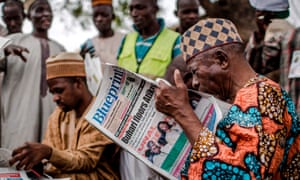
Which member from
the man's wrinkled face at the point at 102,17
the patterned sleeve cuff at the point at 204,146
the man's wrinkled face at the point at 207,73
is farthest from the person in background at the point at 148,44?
the patterned sleeve cuff at the point at 204,146

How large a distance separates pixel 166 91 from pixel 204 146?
419 mm

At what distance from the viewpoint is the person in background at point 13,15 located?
6.25 m

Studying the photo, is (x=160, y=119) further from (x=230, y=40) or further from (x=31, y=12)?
(x=31, y=12)

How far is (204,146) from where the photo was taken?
8.80 ft

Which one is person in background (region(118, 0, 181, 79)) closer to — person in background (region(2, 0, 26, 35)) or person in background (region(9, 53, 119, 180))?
person in background (region(9, 53, 119, 180))

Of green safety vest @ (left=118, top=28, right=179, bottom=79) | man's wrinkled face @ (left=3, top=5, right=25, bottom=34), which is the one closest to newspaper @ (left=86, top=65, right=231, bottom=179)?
green safety vest @ (left=118, top=28, right=179, bottom=79)

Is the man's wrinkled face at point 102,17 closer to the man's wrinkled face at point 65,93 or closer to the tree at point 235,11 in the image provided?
the man's wrinkled face at point 65,93

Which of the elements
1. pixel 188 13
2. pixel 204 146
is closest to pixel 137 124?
pixel 204 146

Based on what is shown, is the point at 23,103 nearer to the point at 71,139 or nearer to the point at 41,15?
the point at 41,15

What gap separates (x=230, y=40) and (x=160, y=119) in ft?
2.12

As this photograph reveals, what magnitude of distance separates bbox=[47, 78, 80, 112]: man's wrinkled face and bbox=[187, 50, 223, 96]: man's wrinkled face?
147 centimetres

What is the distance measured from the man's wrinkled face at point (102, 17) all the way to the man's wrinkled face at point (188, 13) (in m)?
0.79

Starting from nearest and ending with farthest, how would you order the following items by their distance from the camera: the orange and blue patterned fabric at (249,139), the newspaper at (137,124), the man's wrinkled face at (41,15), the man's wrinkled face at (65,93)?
1. the orange and blue patterned fabric at (249,139)
2. the newspaper at (137,124)
3. the man's wrinkled face at (65,93)
4. the man's wrinkled face at (41,15)

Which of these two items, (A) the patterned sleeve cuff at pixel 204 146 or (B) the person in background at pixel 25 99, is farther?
(B) the person in background at pixel 25 99
